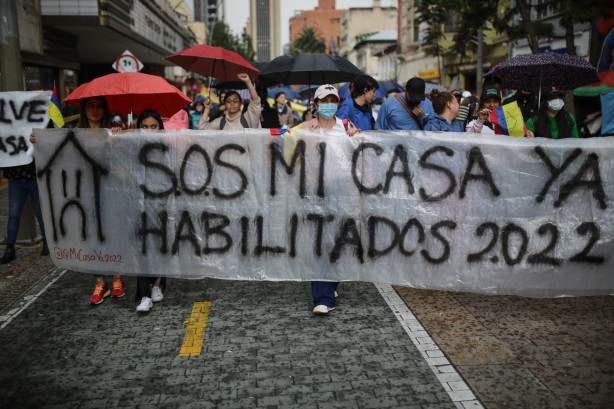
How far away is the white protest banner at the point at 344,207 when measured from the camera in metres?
4.41

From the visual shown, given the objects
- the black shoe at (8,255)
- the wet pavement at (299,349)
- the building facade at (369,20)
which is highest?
the building facade at (369,20)

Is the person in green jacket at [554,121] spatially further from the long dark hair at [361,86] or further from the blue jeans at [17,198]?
the blue jeans at [17,198]

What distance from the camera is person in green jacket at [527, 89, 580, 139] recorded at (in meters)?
5.95

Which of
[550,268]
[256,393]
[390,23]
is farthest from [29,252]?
[390,23]

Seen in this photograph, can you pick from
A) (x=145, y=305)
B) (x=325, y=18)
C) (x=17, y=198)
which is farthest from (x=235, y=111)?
(x=325, y=18)

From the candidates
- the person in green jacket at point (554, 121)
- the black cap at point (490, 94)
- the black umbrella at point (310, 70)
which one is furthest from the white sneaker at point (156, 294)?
the black umbrella at point (310, 70)

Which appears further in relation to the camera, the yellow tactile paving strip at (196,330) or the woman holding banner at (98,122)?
the woman holding banner at (98,122)

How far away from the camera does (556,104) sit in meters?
5.93

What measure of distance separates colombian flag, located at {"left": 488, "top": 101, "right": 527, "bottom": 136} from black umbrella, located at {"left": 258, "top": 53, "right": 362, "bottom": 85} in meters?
3.26

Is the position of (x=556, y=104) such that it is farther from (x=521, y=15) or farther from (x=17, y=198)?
(x=521, y=15)

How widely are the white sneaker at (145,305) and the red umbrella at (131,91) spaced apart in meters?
1.72

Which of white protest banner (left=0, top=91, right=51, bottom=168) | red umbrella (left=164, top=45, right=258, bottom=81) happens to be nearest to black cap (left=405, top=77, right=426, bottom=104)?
red umbrella (left=164, top=45, right=258, bottom=81)

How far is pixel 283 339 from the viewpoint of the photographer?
4156mm

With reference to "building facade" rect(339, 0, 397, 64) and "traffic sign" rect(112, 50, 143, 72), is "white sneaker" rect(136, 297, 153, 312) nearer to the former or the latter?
"traffic sign" rect(112, 50, 143, 72)
